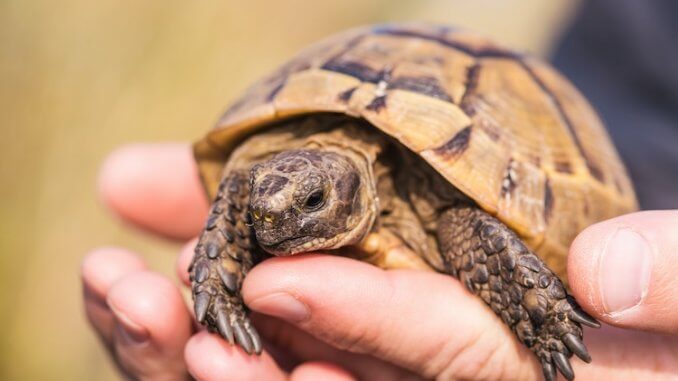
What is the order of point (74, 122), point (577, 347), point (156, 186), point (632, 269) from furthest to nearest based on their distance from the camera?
point (74, 122) < point (156, 186) < point (577, 347) < point (632, 269)

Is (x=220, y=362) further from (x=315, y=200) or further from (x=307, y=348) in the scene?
(x=315, y=200)

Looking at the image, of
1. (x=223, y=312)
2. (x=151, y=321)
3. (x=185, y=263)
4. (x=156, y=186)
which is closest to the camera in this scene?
(x=223, y=312)

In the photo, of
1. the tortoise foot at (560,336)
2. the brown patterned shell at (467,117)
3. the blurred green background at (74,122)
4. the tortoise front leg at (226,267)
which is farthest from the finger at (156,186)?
the tortoise foot at (560,336)

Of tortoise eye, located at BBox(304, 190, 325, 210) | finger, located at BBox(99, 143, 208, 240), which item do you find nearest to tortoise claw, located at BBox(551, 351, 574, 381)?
tortoise eye, located at BBox(304, 190, 325, 210)

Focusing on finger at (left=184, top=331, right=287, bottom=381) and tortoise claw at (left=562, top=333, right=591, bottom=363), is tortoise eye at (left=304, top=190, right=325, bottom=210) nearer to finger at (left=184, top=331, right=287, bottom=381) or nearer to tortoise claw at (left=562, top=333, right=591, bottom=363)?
finger at (left=184, top=331, right=287, bottom=381)

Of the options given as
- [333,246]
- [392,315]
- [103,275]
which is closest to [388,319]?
[392,315]

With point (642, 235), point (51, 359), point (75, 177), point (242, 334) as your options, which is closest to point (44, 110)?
point (75, 177)
